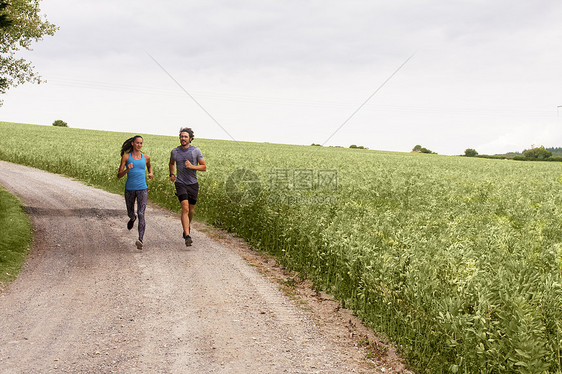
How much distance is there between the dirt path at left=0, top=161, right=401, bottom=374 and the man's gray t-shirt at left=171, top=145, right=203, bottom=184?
181 centimetres

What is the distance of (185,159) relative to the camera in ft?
35.6

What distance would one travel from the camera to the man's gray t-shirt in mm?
10859

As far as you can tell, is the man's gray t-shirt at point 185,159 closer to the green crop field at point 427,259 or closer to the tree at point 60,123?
the green crop field at point 427,259

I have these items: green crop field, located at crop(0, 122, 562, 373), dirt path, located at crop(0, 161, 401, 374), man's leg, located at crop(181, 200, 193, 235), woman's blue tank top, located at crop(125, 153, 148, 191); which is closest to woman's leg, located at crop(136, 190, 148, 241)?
woman's blue tank top, located at crop(125, 153, 148, 191)

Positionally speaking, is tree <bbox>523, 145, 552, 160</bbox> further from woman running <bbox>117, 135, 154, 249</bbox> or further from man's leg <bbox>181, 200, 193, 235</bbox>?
woman running <bbox>117, 135, 154, 249</bbox>

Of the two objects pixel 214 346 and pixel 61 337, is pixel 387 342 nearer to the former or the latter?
pixel 214 346

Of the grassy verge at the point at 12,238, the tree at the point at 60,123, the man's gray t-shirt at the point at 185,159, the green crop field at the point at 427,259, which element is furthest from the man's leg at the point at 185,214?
the tree at the point at 60,123

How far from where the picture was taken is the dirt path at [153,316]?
5535mm

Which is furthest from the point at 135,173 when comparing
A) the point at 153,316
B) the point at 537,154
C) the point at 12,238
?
the point at 537,154

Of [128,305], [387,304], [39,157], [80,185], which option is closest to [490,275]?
[387,304]

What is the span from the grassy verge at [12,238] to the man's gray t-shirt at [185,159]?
4.05 metres

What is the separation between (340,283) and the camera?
27.0ft

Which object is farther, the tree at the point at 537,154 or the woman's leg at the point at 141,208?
the tree at the point at 537,154

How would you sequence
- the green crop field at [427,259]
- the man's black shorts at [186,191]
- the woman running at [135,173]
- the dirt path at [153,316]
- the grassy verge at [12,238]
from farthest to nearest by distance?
the man's black shorts at [186,191]
the woman running at [135,173]
the grassy verge at [12,238]
the dirt path at [153,316]
the green crop field at [427,259]
